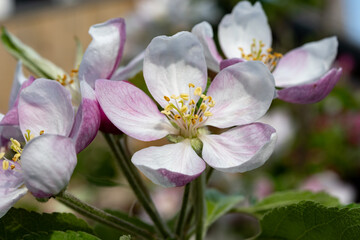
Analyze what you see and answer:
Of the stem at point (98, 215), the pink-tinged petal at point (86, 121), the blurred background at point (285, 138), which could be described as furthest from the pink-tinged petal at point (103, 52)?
the blurred background at point (285, 138)

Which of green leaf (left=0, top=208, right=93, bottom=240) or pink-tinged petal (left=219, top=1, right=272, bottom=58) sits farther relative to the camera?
pink-tinged petal (left=219, top=1, right=272, bottom=58)

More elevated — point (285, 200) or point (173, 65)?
point (173, 65)

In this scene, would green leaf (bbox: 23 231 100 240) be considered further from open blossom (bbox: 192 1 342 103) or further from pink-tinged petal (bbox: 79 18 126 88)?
open blossom (bbox: 192 1 342 103)

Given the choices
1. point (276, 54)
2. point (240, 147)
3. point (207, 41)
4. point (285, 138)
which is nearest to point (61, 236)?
point (240, 147)

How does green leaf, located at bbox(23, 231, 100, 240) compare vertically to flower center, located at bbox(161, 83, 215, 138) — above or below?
below

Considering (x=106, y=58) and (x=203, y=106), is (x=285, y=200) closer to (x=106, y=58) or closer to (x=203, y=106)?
(x=203, y=106)

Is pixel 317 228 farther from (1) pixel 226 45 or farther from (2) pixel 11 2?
(2) pixel 11 2

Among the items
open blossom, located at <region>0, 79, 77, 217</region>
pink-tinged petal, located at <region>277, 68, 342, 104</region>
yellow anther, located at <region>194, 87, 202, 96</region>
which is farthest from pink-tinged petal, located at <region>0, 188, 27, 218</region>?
pink-tinged petal, located at <region>277, 68, 342, 104</region>

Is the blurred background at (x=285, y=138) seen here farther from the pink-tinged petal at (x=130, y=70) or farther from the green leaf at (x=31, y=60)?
the pink-tinged petal at (x=130, y=70)
